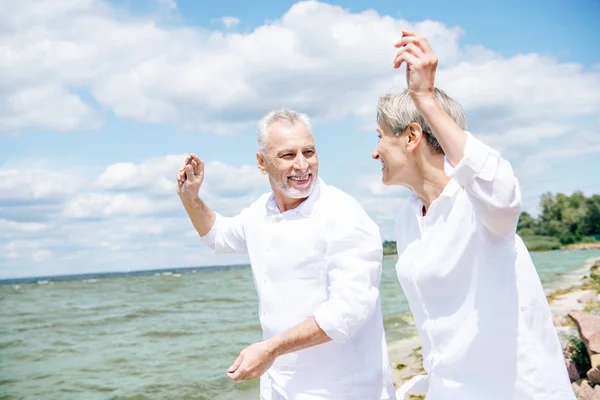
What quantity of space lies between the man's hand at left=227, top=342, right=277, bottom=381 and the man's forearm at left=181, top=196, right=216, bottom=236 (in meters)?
1.28

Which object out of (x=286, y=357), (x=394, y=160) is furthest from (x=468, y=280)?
(x=286, y=357)

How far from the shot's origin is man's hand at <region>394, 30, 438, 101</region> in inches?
79.3

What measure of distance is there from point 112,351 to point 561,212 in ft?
259

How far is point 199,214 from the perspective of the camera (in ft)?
12.5

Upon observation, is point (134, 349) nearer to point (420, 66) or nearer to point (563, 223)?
point (420, 66)

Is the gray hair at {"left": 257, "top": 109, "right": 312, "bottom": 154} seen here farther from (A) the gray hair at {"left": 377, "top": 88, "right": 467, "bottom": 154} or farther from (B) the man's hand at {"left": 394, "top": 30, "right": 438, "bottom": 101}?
(B) the man's hand at {"left": 394, "top": 30, "right": 438, "bottom": 101}

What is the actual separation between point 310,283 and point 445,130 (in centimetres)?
134

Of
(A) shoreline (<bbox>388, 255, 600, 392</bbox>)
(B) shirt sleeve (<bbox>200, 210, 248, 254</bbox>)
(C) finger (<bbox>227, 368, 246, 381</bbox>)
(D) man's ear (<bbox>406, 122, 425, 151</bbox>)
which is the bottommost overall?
(A) shoreline (<bbox>388, 255, 600, 392</bbox>)

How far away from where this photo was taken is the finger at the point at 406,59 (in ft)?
6.61

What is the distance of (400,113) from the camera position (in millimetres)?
2453

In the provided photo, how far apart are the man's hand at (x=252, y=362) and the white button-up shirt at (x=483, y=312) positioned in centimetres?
75

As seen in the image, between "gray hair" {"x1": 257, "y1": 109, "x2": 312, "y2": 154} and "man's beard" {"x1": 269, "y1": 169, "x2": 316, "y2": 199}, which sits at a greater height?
"gray hair" {"x1": 257, "y1": 109, "x2": 312, "y2": 154}

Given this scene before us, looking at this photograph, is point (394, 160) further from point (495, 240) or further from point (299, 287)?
point (299, 287)

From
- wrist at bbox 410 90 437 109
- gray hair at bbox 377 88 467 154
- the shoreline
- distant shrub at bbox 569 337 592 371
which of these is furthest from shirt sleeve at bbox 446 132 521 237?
the shoreline
